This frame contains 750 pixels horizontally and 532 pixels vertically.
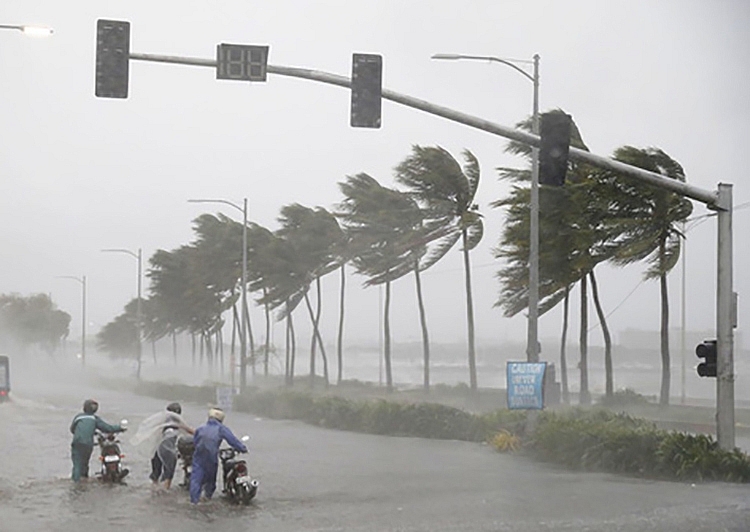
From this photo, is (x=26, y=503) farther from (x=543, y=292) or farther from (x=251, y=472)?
(x=543, y=292)

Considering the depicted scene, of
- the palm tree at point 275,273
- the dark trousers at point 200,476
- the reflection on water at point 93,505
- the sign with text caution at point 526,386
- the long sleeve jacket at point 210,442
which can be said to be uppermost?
the palm tree at point 275,273

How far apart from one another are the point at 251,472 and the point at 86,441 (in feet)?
13.7

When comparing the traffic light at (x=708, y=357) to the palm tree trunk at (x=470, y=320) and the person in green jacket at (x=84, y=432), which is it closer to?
the person in green jacket at (x=84, y=432)

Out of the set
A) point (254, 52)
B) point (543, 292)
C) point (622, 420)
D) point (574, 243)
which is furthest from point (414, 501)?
point (543, 292)

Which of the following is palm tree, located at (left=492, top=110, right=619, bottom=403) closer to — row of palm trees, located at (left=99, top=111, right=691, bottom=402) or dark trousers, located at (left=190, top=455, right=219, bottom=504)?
row of palm trees, located at (left=99, top=111, right=691, bottom=402)

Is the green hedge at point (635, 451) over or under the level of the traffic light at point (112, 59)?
under

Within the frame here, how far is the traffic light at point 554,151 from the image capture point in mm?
19281

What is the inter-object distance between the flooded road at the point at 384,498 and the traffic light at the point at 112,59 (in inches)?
234

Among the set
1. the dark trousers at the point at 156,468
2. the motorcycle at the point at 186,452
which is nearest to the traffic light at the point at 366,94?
the motorcycle at the point at 186,452

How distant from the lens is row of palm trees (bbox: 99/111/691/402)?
134ft

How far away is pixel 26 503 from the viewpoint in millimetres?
19422

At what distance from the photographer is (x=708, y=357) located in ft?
70.7

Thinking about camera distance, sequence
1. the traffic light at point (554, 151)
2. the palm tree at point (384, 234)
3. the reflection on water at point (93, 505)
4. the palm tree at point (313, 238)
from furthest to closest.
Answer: the palm tree at point (313, 238) → the palm tree at point (384, 234) → the traffic light at point (554, 151) → the reflection on water at point (93, 505)

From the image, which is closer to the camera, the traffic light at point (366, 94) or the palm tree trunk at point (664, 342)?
the traffic light at point (366, 94)
